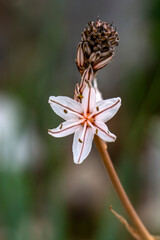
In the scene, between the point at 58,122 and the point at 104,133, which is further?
the point at 58,122

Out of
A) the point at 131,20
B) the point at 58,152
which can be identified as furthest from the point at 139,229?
the point at 131,20

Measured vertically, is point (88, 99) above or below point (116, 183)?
above

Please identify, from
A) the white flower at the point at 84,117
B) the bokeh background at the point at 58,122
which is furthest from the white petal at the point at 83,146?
the bokeh background at the point at 58,122

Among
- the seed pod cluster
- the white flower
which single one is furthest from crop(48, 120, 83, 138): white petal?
the seed pod cluster

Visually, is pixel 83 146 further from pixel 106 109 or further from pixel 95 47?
pixel 95 47

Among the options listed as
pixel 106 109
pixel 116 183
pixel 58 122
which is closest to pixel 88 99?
pixel 106 109

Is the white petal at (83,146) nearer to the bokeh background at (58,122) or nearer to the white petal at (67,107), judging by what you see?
the white petal at (67,107)
